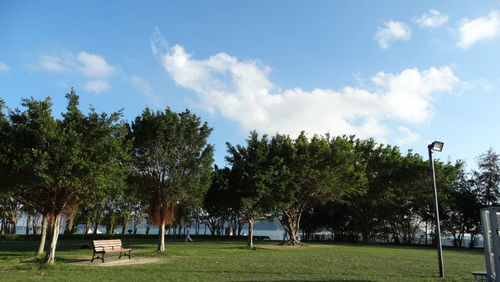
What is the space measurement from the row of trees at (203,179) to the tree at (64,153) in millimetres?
43

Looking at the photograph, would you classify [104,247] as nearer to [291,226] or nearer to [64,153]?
[64,153]

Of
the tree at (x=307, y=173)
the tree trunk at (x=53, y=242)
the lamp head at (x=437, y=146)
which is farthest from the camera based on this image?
the tree at (x=307, y=173)

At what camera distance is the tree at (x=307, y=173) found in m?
28.8

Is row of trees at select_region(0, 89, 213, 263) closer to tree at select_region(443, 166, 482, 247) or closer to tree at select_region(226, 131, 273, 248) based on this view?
tree at select_region(226, 131, 273, 248)

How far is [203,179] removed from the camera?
21.4m

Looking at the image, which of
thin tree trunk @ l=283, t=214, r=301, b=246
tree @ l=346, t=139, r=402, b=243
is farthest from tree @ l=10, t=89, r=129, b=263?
tree @ l=346, t=139, r=402, b=243

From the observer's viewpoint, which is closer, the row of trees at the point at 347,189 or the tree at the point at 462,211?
the row of trees at the point at 347,189

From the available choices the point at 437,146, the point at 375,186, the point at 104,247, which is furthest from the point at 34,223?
the point at 437,146

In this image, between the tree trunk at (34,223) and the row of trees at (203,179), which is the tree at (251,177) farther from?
the tree trunk at (34,223)

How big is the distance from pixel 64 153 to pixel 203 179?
886cm

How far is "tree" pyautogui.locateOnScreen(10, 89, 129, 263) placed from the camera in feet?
45.1

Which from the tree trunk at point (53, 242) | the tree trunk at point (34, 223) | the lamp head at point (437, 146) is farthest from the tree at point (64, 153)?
the tree trunk at point (34, 223)

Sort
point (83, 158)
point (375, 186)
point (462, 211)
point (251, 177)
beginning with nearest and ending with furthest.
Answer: point (83, 158), point (251, 177), point (375, 186), point (462, 211)

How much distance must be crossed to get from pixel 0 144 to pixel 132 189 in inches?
307
